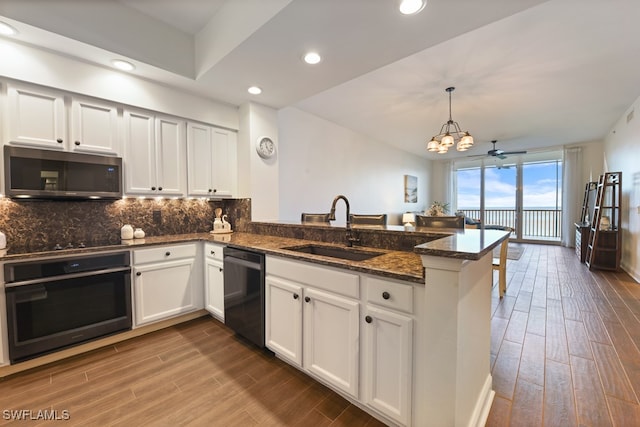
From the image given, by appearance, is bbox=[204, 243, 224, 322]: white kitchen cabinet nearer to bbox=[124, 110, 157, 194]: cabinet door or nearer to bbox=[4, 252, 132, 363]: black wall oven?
bbox=[4, 252, 132, 363]: black wall oven

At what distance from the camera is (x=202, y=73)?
99.7 inches

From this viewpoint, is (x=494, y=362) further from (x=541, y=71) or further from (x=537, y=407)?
(x=541, y=71)

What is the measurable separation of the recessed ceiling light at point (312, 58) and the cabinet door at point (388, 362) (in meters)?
1.98

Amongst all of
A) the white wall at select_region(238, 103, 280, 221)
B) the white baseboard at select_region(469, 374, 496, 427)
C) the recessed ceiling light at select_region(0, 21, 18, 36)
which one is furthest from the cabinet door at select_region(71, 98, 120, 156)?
the white baseboard at select_region(469, 374, 496, 427)

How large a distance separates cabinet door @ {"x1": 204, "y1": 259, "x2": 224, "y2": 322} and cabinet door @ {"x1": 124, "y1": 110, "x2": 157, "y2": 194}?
1006mm

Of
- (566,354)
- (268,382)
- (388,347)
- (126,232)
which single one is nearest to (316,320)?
(388,347)

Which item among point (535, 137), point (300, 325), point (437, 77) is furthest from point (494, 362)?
point (535, 137)

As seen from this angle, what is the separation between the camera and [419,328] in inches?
47.6

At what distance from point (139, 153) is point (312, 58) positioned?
6.36ft

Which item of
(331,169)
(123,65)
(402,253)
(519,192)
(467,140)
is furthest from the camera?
(519,192)

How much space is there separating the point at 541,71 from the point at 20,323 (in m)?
5.46

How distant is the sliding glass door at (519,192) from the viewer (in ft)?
25.1

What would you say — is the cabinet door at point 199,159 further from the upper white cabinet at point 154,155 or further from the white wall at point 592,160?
the white wall at point 592,160

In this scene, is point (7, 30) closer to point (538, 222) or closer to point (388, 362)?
point (388, 362)
